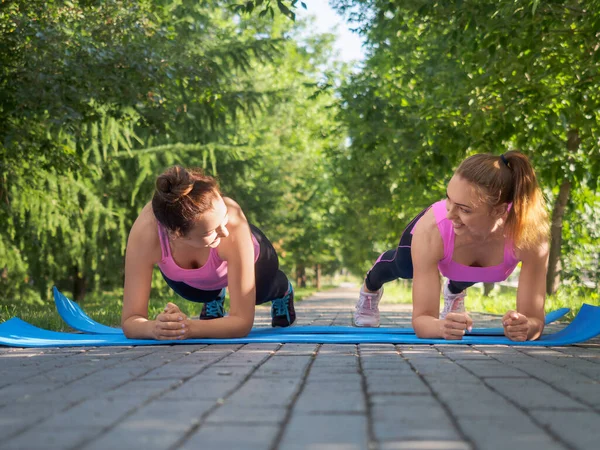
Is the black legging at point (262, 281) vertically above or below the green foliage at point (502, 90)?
below

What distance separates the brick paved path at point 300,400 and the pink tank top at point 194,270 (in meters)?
0.84

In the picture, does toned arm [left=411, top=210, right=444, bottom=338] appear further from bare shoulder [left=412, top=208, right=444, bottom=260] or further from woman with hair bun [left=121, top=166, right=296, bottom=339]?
woman with hair bun [left=121, top=166, right=296, bottom=339]

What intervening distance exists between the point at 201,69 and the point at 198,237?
708 centimetres

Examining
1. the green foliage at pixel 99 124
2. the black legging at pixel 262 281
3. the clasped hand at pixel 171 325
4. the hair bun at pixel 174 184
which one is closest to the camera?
the hair bun at pixel 174 184

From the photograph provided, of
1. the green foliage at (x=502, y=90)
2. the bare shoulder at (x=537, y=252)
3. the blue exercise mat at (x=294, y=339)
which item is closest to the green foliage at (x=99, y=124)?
the green foliage at (x=502, y=90)

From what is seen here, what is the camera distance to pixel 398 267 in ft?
20.5

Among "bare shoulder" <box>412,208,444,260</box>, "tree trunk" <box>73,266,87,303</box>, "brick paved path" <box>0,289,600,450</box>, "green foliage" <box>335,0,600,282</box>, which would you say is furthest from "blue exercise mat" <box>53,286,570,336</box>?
"tree trunk" <box>73,266,87,303</box>

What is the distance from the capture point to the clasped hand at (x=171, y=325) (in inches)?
193

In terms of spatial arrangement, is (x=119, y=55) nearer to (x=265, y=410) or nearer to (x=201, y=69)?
(x=201, y=69)

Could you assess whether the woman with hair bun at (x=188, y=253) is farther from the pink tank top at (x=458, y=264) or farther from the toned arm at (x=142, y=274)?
the pink tank top at (x=458, y=264)

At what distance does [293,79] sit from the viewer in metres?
39.3

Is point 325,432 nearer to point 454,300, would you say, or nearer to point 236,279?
point 236,279

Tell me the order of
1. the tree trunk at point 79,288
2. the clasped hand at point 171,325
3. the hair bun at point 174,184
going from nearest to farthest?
the hair bun at point 174,184, the clasped hand at point 171,325, the tree trunk at point 79,288

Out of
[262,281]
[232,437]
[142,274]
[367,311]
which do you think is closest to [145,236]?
[142,274]
